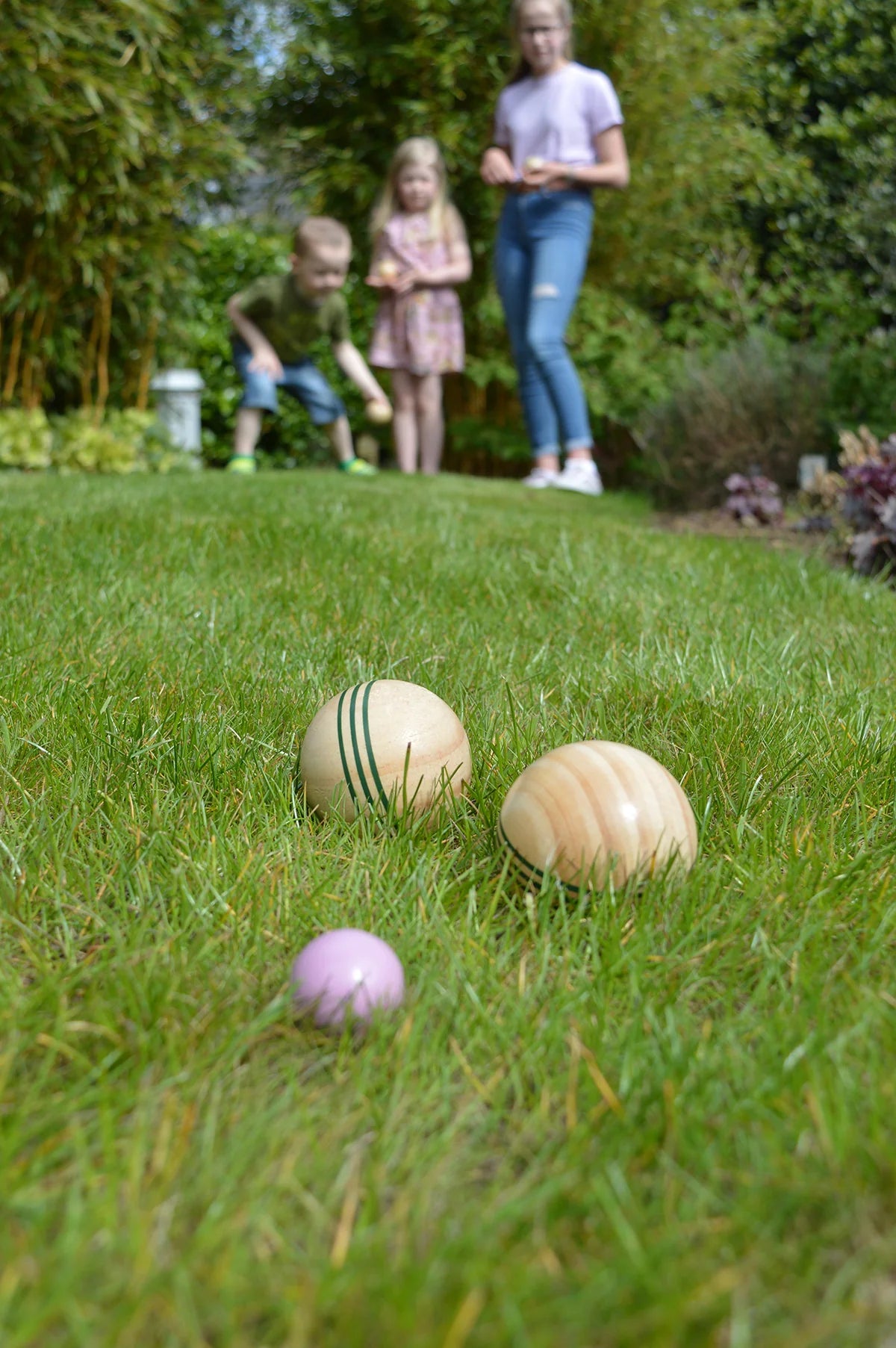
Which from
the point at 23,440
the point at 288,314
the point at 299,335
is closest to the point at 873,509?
the point at 288,314

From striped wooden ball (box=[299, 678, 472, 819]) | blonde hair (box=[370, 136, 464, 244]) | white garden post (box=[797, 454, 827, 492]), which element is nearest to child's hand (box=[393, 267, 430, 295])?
blonde hair (box=[370, 136, 464, 244])

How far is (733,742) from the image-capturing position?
2020 millimetres

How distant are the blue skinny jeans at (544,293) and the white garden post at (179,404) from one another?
303cm

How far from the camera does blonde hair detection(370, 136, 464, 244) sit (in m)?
7.33

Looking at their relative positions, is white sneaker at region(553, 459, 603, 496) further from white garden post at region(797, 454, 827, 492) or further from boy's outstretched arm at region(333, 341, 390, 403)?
boy's outstretched arm at region(333, 341, 390, 403)

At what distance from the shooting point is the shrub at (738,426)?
640cm

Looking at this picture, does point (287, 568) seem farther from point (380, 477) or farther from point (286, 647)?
point (380, 477)

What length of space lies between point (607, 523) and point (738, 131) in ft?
20.4

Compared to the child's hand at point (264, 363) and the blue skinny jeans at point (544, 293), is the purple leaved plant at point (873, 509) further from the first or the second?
the child's hand at point (264, 363)

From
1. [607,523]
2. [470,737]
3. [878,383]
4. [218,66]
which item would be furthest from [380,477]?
[470,737]

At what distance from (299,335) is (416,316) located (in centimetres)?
77

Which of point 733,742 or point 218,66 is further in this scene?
point 218,66

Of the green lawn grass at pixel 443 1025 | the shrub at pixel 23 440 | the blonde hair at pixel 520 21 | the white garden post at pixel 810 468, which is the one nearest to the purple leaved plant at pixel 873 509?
the white garden post at pixel 810 468

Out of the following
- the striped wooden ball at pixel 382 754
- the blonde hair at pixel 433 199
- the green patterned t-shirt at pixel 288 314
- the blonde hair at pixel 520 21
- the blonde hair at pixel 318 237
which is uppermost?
the blonde hair at pixel 520 21
